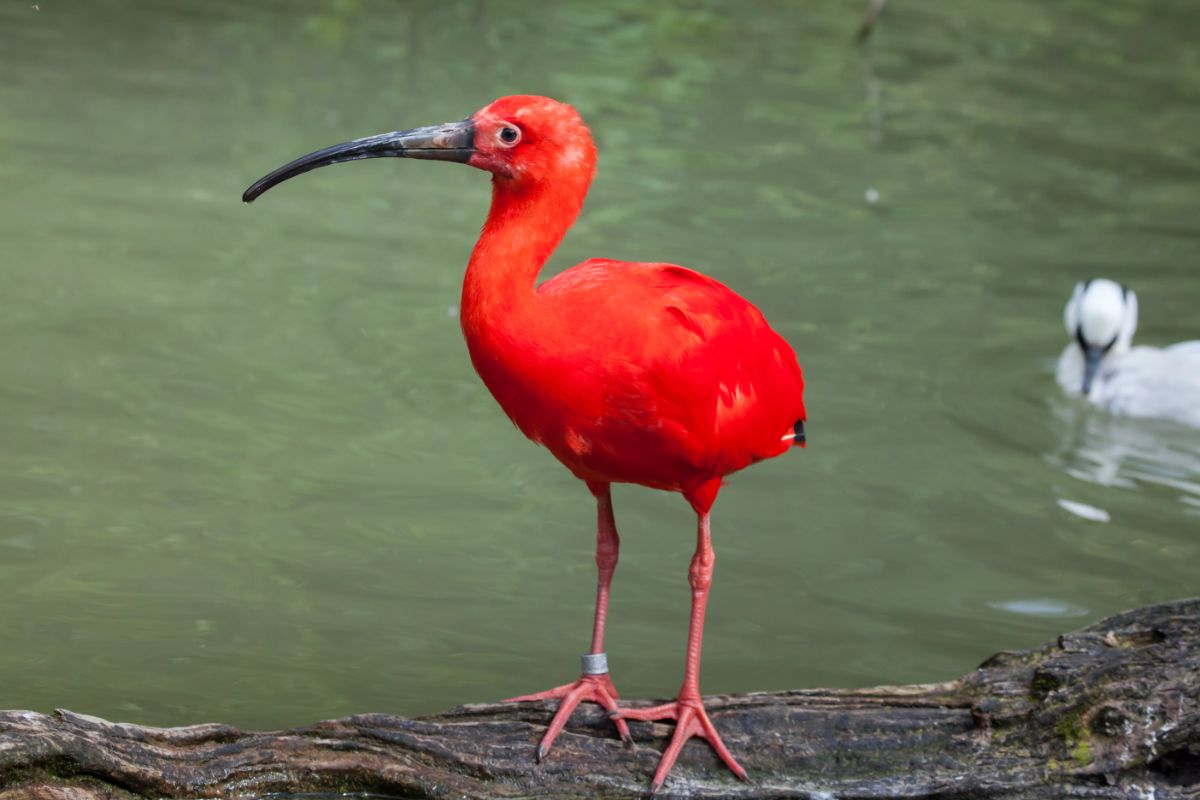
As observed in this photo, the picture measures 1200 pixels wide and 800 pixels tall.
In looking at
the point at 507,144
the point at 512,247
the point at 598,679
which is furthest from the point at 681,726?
the point at 507,144

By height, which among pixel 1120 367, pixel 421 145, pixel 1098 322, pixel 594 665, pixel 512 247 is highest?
pixel 421 145

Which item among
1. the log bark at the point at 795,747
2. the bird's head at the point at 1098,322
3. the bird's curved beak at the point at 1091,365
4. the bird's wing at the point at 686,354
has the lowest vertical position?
the log bark at the point at 795,747

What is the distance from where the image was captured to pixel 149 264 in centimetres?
859

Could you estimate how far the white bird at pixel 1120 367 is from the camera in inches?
307

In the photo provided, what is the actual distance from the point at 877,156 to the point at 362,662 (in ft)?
24.5

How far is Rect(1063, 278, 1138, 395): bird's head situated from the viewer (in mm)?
7977

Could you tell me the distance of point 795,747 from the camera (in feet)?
12.9

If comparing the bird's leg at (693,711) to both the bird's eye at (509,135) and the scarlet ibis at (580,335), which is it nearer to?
the scarlet ibis at (580,335)

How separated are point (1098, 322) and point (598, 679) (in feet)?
15.4

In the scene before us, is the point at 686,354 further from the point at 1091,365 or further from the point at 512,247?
the point at 1091,365

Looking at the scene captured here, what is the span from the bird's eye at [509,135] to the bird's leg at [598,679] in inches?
38.2

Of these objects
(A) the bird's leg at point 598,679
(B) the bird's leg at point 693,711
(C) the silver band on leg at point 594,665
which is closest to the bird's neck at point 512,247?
(A) the bird's leg at point 598,679

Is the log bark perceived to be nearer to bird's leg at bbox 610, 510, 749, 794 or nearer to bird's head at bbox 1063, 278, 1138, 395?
bird's leg at bbox 610, 510, 749, 794

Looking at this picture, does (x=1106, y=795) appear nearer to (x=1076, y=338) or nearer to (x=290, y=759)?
(x=290, y=759)
